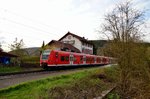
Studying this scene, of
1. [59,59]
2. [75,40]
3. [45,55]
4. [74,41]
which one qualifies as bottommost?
[59,59]

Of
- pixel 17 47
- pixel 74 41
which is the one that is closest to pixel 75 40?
pixel 74 41

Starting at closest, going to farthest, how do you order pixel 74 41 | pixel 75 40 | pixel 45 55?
pixel 45 55 < pixel 74 41 < pixel 75 40

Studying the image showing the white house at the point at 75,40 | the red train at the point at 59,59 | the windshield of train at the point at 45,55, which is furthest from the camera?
the white house at the point at 75,40

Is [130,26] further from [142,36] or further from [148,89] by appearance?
[148,89]

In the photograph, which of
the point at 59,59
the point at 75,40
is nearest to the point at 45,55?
the point at 59,59

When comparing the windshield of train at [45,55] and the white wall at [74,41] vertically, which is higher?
the white wall at [74,41]

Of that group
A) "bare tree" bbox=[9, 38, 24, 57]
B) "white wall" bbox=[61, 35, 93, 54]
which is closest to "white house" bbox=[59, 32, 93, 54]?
"white wall" bbox=[61, 35, 93, 54]

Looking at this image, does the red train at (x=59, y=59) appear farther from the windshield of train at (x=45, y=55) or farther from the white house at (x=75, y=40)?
the white house at (x=75, y=40)

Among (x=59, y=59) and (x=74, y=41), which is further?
(x=74, y=41)

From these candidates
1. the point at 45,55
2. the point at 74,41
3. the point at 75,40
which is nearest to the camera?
the point at 45,55

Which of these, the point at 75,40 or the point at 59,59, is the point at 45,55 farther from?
the point at 75,40

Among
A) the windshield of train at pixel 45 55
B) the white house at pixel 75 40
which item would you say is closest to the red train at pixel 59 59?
the windshield of train at pixel 45 55

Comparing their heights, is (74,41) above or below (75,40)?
below

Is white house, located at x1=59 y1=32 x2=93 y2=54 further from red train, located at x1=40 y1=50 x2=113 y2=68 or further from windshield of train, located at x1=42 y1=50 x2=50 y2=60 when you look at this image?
windshield of train, located at x1=42 y1=50 x2=50 y2=60
